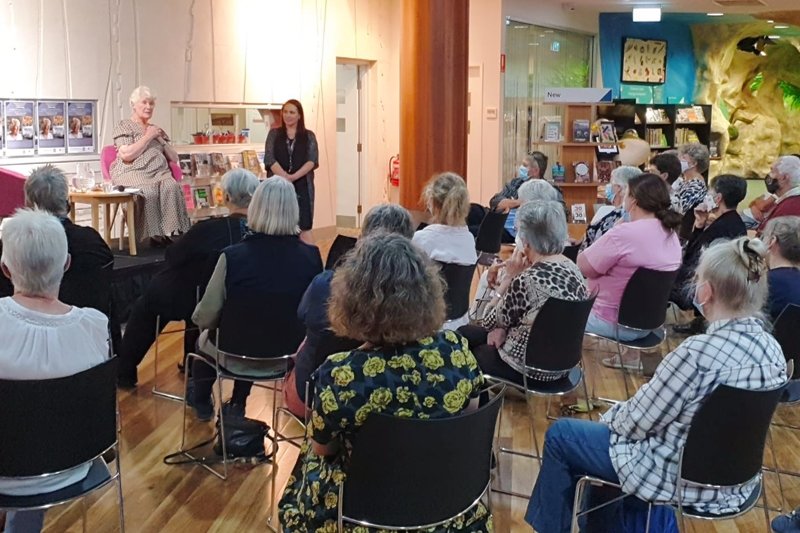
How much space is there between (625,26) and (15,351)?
1418 cm

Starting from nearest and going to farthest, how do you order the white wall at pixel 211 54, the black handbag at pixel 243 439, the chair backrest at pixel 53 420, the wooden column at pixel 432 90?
the chair backrest at pixel 53 420 < the black handbag at pixel 243 439 < the white wall at pixel 211 54 < the wooden column at pixel 432 90

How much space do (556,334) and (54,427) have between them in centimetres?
209

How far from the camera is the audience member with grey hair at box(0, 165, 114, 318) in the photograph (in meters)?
4.34

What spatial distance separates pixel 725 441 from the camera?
2598 mm

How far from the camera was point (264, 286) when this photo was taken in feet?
12.7

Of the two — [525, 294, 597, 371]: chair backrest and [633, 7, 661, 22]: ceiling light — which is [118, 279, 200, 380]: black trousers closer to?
[525, 294, 597, 371]: chair backrest

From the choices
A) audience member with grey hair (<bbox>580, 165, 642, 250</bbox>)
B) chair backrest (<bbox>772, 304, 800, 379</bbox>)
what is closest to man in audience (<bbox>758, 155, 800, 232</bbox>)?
audience member with grey hair (<bbox>580, 165, 642, 250</bbox>)

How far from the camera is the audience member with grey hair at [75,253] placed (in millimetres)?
4336

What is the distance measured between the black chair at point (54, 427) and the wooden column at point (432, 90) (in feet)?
19.7

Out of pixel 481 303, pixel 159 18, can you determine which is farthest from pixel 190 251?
pixel 159 18

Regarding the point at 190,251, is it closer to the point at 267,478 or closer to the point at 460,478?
the point at 267,478

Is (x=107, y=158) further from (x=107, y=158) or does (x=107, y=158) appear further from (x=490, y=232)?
(x=490, y=232)

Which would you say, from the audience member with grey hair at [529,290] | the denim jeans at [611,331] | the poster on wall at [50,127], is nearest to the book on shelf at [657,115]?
the poster on wall at [50,127]

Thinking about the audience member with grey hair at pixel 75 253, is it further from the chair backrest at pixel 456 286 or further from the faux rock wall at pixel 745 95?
the faux rock wall at pixel 745 95
